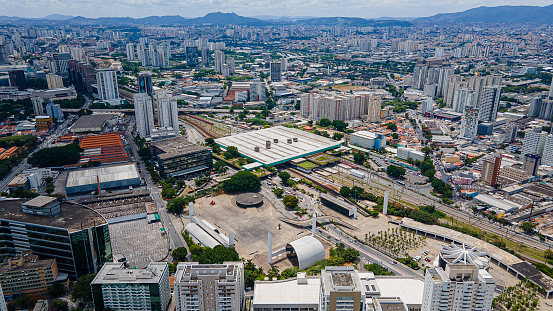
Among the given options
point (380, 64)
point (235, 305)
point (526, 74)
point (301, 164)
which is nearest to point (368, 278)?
point (235, 305)

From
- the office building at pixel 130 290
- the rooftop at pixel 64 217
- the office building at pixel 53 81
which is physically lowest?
the office building at pixel 130 290

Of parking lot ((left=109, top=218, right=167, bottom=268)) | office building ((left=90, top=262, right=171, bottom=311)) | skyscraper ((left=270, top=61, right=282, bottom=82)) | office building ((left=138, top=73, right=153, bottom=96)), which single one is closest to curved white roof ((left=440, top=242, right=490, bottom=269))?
office building ((left=90, top=262, right=171, bottom=311))

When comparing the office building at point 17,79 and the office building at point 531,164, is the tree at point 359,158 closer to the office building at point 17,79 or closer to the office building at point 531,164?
the office building at point 531,164

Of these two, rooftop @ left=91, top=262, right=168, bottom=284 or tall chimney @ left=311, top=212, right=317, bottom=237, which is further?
tall chimney @ left=311, top=212, right=317, bottom=237

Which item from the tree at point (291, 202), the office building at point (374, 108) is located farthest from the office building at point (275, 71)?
the tree at point (291, 202)

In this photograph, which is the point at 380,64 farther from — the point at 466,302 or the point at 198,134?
the point at 466,302

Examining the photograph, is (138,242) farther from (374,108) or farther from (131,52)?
(131,52)

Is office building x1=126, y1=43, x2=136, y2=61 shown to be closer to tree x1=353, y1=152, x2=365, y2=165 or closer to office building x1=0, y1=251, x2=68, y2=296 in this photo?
tree x1=353, y1=152, x2=365, y2=165
